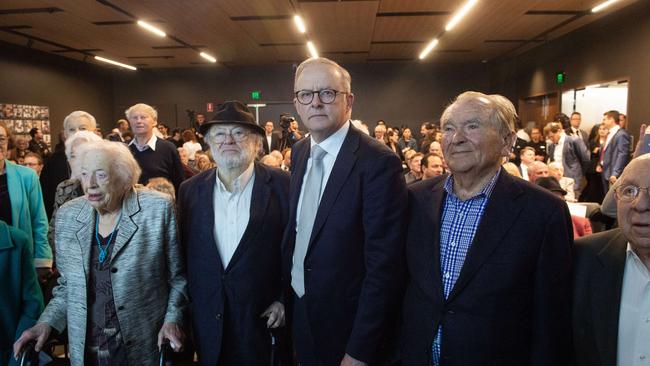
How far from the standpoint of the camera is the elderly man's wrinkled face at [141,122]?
424 cm

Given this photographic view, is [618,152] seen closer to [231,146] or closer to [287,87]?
[231,146]

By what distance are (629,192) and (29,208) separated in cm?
309

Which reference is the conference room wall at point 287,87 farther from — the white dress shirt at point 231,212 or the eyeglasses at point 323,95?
the eyeglasses at point 323,95

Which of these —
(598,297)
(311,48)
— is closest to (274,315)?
(598,297)

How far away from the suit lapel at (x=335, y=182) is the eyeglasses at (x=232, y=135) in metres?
0.62

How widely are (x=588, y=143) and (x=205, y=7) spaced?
796 centimetres

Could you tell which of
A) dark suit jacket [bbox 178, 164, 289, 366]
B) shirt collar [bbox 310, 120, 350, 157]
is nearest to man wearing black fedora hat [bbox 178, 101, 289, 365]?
dark suit jacket [bbox 178, 164, 289, 366]

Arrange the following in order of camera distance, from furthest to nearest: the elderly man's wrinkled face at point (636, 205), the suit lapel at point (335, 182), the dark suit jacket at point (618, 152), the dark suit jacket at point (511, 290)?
the dark suit jacket at point (618, 152) < the suit lapel at point (335, 182) < the dark suit jacket at point (511, 290) < the elderly man's wrinkled face at point (636, 205)

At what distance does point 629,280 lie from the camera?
1516 millimetres

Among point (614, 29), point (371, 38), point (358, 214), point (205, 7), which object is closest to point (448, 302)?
point (358, 214)

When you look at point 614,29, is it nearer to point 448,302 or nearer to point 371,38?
point 371,38

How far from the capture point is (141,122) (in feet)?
13.9

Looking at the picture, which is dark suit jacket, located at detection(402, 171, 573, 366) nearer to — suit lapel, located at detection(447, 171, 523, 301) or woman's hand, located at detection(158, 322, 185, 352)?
suit lapel, located at detection(447, 171, 523, 301)

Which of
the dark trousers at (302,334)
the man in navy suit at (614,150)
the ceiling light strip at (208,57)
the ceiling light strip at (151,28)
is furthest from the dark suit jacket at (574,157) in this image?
the ceiling light strip at (208,57)
